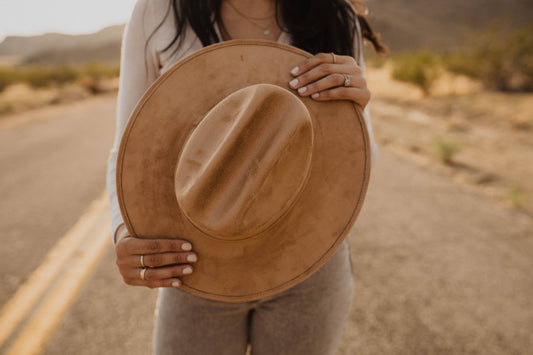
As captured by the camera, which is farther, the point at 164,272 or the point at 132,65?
the point at 132,65

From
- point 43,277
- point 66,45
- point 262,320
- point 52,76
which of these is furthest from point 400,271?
point 66,45

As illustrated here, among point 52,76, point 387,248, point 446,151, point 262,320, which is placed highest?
point 262,320

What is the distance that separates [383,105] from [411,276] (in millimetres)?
9811

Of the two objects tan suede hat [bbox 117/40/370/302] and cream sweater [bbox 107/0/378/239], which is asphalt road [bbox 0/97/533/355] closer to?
tan suede hat [bbox 117/40/370/302]

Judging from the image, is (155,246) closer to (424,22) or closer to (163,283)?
(163,283)

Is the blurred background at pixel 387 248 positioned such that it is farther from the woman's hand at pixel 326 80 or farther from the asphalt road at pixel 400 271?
the woman's hand at pixel 326 80

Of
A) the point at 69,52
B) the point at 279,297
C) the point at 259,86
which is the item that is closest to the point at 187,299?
the point at 279,297

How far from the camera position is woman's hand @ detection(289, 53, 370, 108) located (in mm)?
847

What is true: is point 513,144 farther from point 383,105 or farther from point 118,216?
point 118,216

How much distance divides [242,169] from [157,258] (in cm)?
30

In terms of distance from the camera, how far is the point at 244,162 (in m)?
0.76

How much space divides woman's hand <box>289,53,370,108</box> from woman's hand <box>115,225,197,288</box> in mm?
502

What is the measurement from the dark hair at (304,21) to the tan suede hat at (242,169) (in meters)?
0.22

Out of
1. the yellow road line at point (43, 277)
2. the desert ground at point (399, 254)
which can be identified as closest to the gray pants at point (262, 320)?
the desert ground at point (399, 254)
